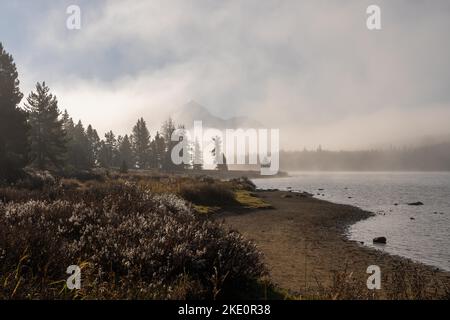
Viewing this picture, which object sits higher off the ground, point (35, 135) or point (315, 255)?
point (35, 135)

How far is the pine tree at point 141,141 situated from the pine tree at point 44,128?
4604cm

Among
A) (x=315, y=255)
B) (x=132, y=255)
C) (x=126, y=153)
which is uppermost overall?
(x=126, y=153)

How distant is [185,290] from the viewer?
5027 mm

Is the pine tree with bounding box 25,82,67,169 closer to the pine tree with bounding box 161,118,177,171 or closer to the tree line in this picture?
the tree line

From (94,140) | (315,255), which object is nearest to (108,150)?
(94,140)

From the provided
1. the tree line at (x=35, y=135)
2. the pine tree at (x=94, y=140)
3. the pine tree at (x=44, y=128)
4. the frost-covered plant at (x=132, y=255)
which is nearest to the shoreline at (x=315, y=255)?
the frost-covered plant at (x=132, y=255)

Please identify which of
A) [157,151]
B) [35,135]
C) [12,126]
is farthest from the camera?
[157,151]

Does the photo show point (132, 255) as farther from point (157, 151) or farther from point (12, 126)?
point (157, 151)

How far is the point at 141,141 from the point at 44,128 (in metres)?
48.7

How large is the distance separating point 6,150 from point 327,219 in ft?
92.0

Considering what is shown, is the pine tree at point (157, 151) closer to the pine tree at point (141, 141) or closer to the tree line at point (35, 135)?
the pine tree at point (141, 141)

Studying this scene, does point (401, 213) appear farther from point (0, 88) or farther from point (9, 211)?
point (0, 88)

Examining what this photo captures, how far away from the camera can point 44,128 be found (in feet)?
150
